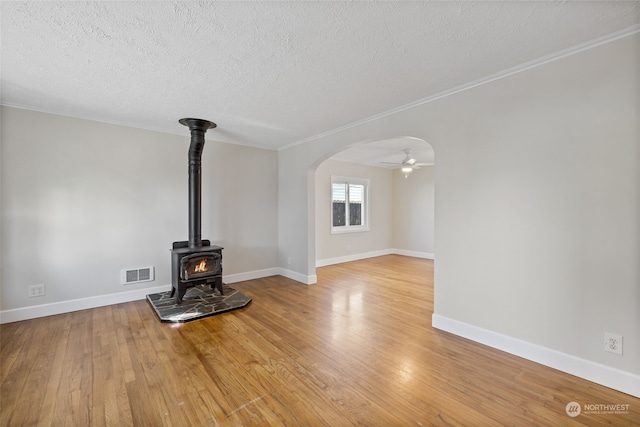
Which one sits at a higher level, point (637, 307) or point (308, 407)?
point (637, 307)

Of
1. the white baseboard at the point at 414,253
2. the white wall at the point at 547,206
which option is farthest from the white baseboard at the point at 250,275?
the white baseboard at the point at 414,253

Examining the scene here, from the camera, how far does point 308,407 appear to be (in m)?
1.81

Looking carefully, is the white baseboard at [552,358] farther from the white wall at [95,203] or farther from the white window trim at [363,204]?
the white window trim at [363,204]

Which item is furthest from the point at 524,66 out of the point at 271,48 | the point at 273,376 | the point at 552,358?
the point at 273,376

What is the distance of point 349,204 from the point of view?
7.20 meters

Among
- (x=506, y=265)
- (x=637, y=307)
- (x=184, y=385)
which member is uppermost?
(x=506, y=265)

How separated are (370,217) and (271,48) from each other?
234 inches

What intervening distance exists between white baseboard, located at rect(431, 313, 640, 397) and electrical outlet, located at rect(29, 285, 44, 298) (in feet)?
15.8

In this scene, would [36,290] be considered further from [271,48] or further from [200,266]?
[271,48]

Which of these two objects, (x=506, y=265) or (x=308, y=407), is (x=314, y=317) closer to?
(x=308, y=407)

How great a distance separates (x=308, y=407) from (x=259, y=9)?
257cm

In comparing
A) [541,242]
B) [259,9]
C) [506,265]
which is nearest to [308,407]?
[506,265]

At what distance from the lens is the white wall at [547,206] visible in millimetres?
1947

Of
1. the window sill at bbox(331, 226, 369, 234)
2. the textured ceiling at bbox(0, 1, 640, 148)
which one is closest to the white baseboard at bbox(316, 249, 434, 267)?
the window sill at bbox(331, 226, 369, 234)
